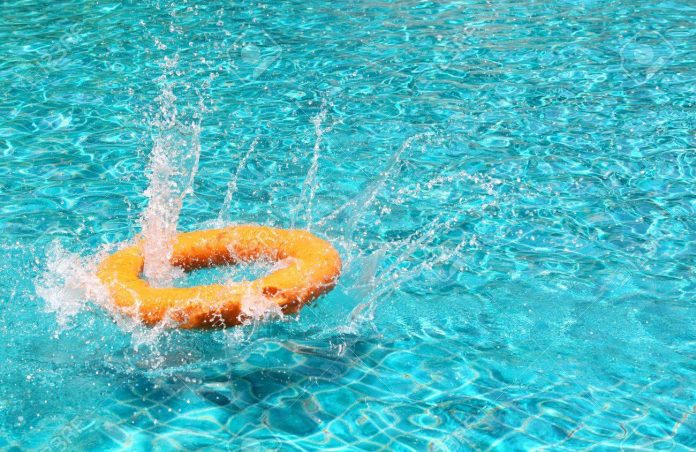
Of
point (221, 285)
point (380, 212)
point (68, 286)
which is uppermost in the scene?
point (221, 285)

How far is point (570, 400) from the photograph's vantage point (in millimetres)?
3764

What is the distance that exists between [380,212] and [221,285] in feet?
5.65

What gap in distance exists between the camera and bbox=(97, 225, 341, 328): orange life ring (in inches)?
148

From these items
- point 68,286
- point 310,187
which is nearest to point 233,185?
point 310,187

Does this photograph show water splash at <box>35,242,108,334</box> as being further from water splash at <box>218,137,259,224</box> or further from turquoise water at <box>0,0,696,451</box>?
water splash at <box>218,137,259,224</box>

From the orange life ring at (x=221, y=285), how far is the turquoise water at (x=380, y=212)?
0.55ft

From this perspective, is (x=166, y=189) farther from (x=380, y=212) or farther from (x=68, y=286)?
(x=380, y=212)

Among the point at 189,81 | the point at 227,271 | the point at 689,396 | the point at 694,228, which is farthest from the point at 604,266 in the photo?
the point at 189,81

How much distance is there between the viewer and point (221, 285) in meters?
3.87

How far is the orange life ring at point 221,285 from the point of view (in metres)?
3.77

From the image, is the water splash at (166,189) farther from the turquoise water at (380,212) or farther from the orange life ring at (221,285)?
the turquoise water at (380,212)

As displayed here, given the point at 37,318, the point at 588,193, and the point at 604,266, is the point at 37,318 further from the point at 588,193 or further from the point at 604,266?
the point at 588,193

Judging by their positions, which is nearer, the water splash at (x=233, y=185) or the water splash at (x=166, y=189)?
the water splash at (x=166, y=189)

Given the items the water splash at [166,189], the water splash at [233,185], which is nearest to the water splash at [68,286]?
the water splash at [166,189]
